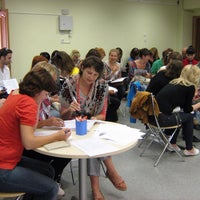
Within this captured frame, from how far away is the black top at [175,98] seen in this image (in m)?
3.45

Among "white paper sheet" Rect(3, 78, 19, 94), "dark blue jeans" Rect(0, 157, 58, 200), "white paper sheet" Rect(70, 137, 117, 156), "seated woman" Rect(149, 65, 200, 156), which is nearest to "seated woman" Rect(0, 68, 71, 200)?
"dark blue jeans" Rect(0, 157, 58, 200)

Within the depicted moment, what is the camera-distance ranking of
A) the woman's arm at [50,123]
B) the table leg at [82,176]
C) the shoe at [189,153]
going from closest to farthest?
the table leg at [82,176], the woman's arm at [50,123], the shoe at [189,153]

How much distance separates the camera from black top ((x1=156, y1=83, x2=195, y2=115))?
3.45 metres

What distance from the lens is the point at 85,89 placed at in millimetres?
2883

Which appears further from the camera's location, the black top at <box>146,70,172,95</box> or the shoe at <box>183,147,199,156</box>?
the black top at <box>146,70,172,95</box>

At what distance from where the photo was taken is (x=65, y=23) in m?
7.22

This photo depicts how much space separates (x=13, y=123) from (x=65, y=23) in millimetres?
5727

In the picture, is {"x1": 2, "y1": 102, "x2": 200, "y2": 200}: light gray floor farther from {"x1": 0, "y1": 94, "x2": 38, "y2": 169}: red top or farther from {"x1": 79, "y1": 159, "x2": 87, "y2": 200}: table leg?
{"x1": 0, "y1": 94, "x2": 38, "y2": 169}: red top

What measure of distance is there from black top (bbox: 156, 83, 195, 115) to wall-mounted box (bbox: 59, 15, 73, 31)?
4247mm

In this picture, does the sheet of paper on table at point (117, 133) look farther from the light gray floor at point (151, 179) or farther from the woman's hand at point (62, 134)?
the light gray floor at point (151, 179)

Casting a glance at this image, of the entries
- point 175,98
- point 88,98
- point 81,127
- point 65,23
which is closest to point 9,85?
point 88,98

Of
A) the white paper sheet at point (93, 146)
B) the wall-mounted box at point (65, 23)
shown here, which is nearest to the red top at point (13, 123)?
the white paper sheet at point (93, 146)

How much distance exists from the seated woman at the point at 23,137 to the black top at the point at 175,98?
1.87m

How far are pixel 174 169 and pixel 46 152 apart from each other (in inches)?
77.7
